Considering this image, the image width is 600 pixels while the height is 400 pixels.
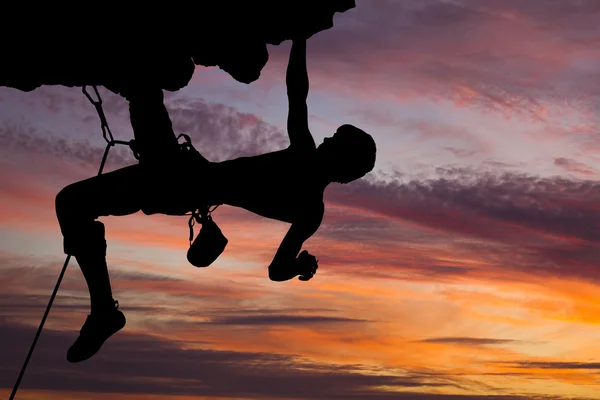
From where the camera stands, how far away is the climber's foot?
31.6ft

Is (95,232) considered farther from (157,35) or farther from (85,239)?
(157,35)

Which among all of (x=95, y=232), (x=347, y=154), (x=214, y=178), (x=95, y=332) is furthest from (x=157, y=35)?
(x=95, y=332)

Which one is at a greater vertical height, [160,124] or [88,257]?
[160,124]

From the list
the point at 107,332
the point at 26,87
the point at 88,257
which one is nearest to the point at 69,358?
the point at 107,332

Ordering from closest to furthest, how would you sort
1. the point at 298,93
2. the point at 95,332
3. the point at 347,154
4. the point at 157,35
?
the point at 298,93
the point at 347,154
the point at 157,35
the point at 95,332

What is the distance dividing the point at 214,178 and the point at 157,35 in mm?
1488

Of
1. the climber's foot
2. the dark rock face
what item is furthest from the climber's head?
the climber's foot

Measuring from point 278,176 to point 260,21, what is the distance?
5.01ft

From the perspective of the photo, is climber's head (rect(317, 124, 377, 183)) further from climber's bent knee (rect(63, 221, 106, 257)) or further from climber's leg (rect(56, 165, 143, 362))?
climber's bent knee (rect(63, 221, 106, 257))

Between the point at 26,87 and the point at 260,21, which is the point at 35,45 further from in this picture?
the point at 260,21

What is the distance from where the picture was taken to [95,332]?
380 inches

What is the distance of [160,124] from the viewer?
29.6ft

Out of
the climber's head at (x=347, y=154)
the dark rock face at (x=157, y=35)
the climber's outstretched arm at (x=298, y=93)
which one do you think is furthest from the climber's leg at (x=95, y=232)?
the climber's head at (x=347, y=154)

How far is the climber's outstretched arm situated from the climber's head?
249mm
